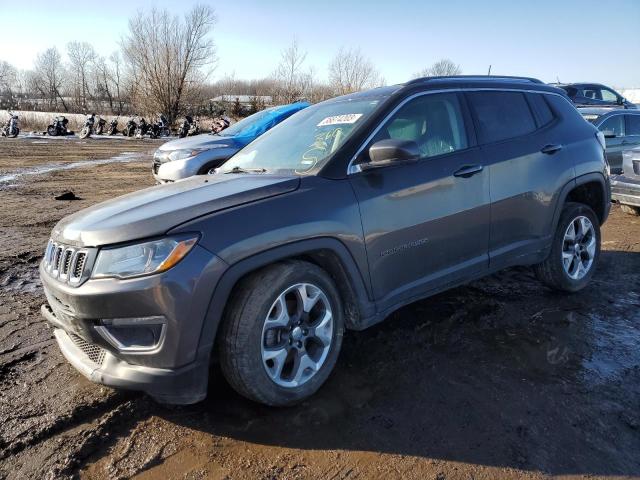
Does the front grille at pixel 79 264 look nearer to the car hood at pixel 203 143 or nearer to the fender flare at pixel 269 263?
the fender flare at pixel 269 263

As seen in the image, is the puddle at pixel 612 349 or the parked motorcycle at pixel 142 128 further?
the parked motorcycle at pixel 142 128

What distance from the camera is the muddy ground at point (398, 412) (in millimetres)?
2373

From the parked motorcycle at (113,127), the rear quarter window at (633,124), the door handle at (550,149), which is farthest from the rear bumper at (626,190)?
the parked motorcycle at (113,127)

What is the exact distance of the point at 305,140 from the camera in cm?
355

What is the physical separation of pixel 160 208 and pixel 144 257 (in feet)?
1.29

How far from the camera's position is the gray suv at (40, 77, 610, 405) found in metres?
2.42

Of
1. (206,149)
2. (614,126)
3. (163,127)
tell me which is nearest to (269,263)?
(206,149)

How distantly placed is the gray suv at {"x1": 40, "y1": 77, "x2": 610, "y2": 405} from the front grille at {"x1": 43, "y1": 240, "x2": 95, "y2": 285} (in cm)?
1

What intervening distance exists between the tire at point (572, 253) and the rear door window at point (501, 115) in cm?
89

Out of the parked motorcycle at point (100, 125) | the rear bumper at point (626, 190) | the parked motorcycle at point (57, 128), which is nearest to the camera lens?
the rear bumper at point (626, 190)

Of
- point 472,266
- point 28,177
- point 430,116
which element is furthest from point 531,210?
point 28,177

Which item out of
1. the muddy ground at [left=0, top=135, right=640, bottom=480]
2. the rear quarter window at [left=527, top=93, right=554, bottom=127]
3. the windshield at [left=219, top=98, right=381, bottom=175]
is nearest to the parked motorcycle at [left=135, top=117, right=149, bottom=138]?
the muddy ground at [left=0, top=135, right=640, bottom=480]

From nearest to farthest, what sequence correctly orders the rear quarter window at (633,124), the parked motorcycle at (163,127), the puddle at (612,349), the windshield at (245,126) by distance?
the puddle at (612,349)
the windshield at (245,126)
the rear quarter window at (633,124)
the parked motorcycle at (163,127)

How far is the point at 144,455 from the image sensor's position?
2.45 m
